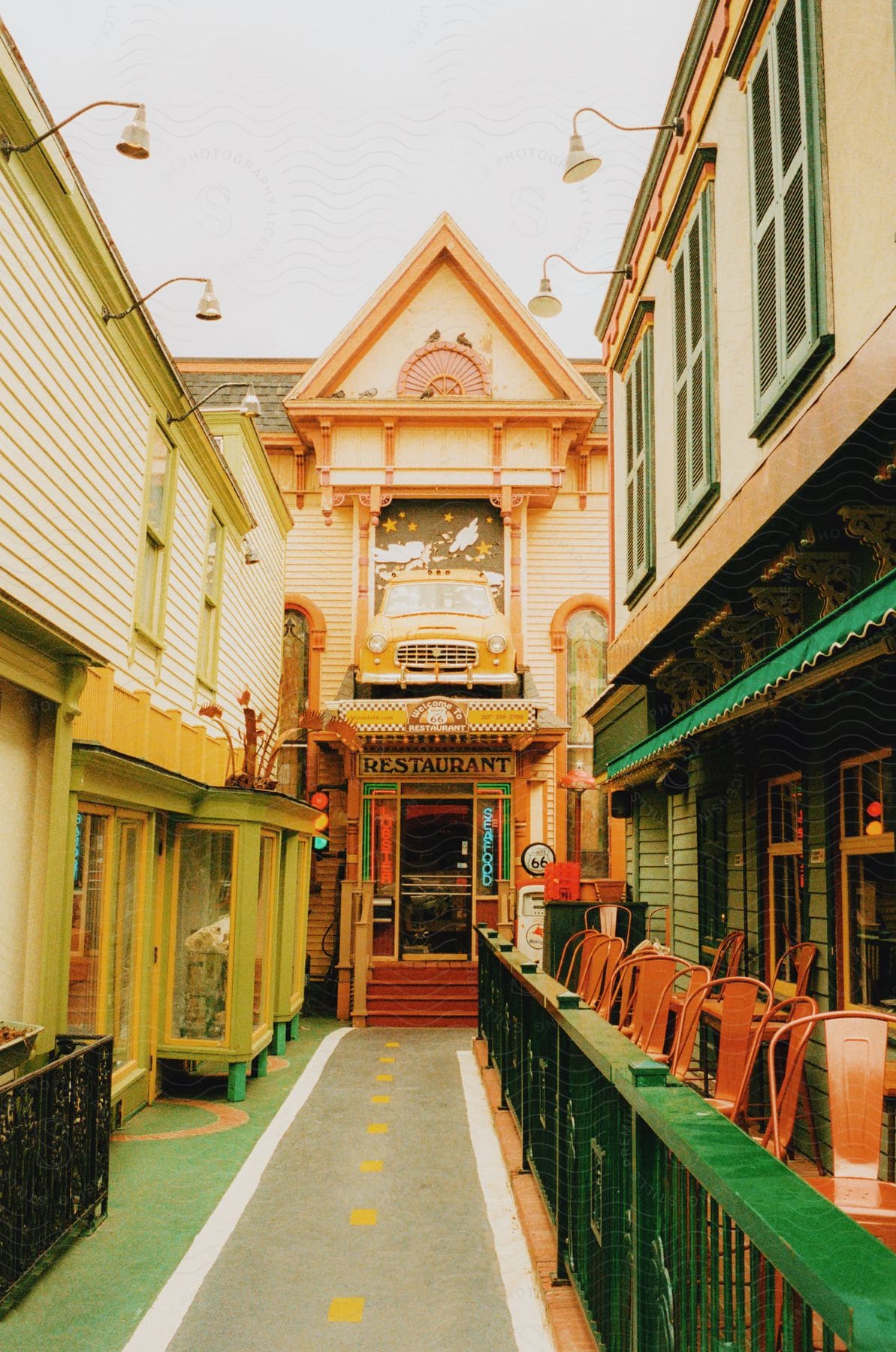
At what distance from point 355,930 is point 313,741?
3.75 metres

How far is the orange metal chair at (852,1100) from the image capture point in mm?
3697

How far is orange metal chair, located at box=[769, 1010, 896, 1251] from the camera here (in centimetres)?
370

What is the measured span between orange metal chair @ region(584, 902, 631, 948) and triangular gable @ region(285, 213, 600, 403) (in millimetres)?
9550

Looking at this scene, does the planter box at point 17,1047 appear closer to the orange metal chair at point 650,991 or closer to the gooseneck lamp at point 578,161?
the orange metal chair at point 650,991

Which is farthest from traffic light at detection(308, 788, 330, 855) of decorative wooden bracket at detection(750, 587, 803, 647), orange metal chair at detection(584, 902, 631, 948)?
decorative wooden bracket at detection(750, 587, 803, 647)

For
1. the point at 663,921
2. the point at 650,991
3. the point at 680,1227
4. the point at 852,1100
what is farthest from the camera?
the point at 663,921

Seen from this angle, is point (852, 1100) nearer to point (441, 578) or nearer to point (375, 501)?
point (441, 578)

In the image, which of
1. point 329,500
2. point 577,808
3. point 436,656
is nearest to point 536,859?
point 577,808

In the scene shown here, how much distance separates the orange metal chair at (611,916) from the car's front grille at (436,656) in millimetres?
5402

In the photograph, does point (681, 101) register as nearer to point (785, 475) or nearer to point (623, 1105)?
point (785, 475)

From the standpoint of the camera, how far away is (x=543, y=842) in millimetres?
18234

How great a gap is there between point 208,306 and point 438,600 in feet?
28.1

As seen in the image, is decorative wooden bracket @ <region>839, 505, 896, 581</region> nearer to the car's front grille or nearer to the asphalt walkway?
the asphalt walkway

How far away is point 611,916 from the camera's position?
11992 mm
